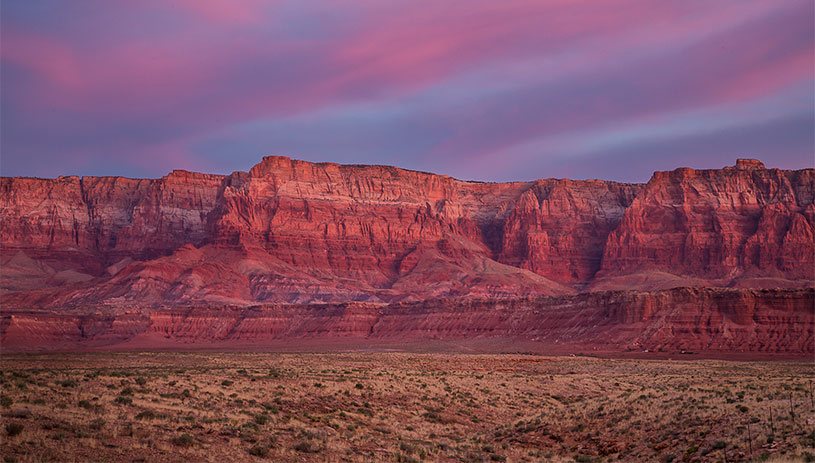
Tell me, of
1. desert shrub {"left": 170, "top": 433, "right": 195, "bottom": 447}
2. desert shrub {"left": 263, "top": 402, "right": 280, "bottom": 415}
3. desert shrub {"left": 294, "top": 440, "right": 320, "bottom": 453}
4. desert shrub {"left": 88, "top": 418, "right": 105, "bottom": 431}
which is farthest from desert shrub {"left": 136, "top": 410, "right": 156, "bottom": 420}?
desert shrub {"left": 263, "top": 402, "right": 280, "bottom": 415}

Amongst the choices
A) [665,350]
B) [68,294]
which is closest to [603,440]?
[665,350]

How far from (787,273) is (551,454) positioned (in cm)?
18104

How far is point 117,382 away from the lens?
1195 inches

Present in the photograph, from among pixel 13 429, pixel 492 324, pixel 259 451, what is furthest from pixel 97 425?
pixel 492 324

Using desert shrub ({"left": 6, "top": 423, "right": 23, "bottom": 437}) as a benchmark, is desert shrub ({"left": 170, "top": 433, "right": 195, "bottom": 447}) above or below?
below

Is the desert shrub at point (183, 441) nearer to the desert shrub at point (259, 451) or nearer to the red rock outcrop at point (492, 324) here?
the desert shrub at point (259, 451)

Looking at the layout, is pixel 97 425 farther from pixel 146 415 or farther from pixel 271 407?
pixel 271 407

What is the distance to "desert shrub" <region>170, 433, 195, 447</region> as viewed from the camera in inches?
856

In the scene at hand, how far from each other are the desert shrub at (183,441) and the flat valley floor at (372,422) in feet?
0.12

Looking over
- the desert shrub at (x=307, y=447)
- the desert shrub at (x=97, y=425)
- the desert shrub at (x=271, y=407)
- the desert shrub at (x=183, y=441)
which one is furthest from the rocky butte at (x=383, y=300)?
the desert shrub at (x=97, y=425)

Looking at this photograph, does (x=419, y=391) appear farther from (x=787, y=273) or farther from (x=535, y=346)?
(x=787, y=273)

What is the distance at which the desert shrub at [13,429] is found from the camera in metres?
19.7

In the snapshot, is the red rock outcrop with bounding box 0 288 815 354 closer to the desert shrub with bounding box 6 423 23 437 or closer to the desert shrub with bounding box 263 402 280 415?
the desert shrub with bounding box 263 402 280 415

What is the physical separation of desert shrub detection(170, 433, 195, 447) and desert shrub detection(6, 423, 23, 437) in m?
3.90
